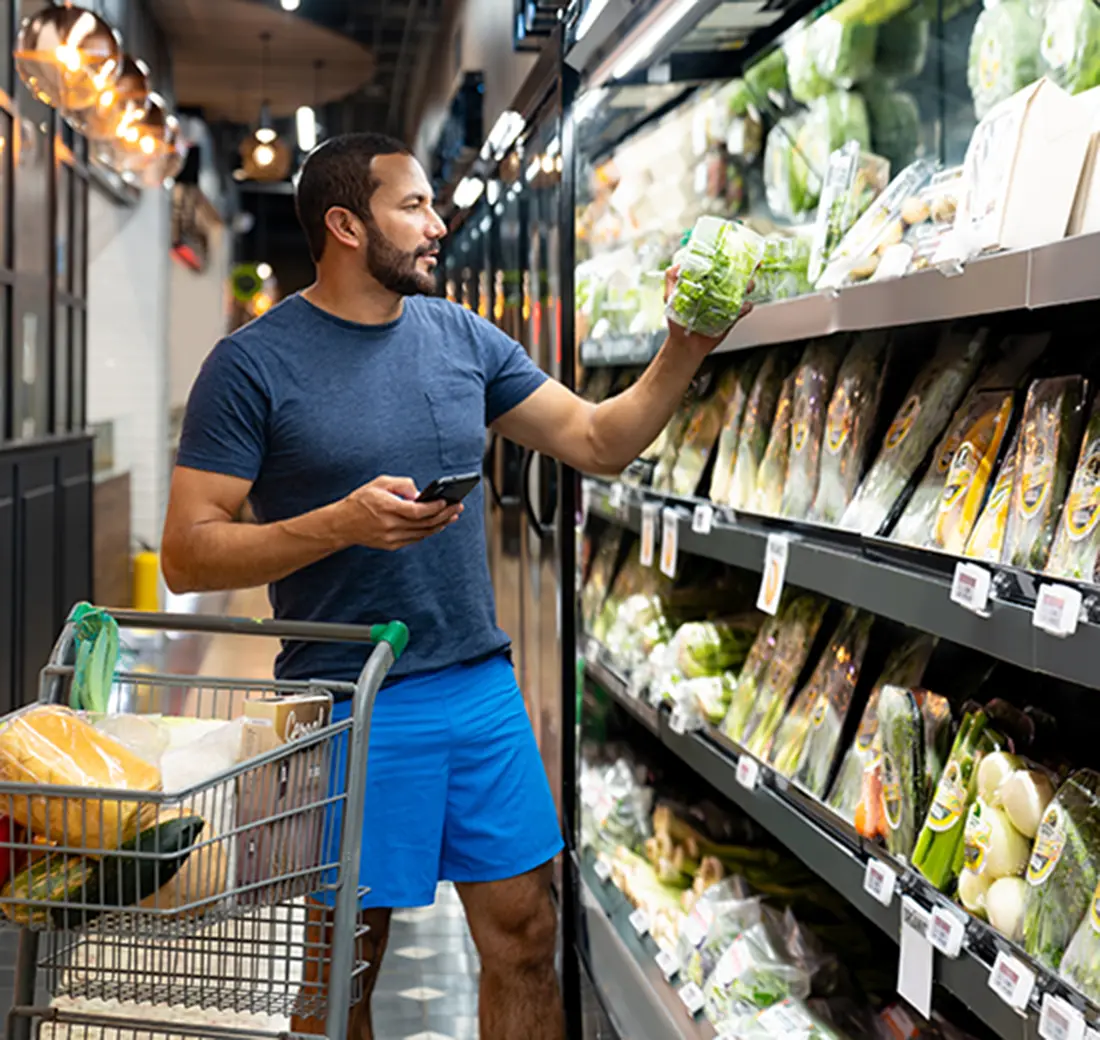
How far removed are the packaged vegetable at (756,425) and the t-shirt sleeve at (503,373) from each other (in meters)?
0.41

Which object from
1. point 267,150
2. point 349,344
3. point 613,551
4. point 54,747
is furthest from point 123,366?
point 54,747

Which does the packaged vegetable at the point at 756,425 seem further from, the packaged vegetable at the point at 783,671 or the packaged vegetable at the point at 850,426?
the packaged vegetable at the point at 850,426

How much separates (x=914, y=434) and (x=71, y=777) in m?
1.26

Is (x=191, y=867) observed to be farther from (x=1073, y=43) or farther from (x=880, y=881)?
(x=1073, y=43)

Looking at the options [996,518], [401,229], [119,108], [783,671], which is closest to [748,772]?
[783,671]

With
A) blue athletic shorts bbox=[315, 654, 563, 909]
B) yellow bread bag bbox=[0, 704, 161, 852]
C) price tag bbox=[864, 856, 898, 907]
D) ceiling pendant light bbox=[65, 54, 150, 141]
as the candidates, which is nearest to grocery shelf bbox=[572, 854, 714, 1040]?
blue athletic shorts bbox=[315, 654, 563, 909]

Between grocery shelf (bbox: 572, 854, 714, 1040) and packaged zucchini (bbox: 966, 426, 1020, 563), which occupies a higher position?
packaged zucchini (bbox: 966, 426, 1020, 563)

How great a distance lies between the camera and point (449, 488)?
2074 mm

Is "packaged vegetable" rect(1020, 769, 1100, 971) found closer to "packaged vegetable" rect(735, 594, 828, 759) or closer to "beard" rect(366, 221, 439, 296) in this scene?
"packaged vegetable" rect(735, 594, 828, 759)

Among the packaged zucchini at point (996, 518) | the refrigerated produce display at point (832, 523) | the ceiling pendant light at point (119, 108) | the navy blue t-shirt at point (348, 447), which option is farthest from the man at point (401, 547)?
the ceiling pendant light at point (119, 108)

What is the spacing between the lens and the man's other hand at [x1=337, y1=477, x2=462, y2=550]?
2162 mm

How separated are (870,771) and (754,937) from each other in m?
0.76

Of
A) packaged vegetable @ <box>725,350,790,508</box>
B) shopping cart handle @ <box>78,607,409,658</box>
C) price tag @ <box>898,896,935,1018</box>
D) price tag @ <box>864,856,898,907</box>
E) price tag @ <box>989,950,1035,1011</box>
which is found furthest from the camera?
packaged vegetable @ <box>725,350,790,508</box>

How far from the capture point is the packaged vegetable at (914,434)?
2125 mm
